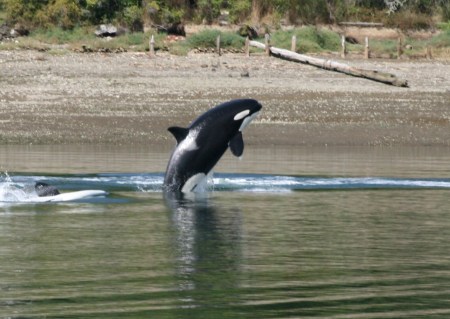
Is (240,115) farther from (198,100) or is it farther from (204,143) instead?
(198,100)

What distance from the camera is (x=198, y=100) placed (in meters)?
36.1

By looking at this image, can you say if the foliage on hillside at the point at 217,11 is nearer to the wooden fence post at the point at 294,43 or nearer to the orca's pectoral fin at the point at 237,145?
the wooden fence post at the point at 294,43

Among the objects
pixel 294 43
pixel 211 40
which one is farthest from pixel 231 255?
pixel 211 40

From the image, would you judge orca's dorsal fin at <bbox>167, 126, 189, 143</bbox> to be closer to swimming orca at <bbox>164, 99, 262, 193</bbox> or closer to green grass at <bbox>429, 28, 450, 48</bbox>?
swimming orca at <bbox>164, 99, 262, 193</bbox>

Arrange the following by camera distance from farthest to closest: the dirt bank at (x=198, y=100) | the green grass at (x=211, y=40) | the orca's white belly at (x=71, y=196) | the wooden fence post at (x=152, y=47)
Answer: the green grass at (x=211, y=40)
the wooden fence post at (x=152, y=47)
the dirt bank at (x=198, y=100)
the orca's white belly at (x=71, y=196)

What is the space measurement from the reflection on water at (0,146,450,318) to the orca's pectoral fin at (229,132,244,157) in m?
0.64

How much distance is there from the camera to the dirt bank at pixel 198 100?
3275 cm

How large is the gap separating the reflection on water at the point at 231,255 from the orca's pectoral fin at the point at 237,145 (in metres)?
0.64

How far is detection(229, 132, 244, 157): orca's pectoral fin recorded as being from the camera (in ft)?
67.0

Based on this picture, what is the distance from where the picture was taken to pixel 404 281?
498 inches

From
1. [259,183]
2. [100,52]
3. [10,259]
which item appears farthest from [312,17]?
[10,259]

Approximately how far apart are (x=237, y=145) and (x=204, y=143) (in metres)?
0.48

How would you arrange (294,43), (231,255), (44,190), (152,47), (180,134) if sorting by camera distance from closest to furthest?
1. (231,255)
2. (44,190)
3. (180,134)
4. (152,47)
5. (294,43)

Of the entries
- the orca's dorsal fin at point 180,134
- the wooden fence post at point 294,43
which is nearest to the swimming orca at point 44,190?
the orca's dorsal fin at point 180,134
